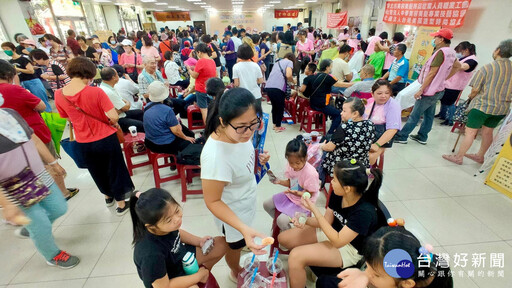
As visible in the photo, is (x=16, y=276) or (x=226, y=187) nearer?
(x=226, y=187)

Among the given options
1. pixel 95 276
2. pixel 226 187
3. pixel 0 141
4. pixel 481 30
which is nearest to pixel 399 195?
pixel 226 187

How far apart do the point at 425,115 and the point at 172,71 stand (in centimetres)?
482

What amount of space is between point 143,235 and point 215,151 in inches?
22.6

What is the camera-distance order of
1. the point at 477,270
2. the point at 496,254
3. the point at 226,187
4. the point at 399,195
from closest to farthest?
1. the point at 226,187
2. the point at 477,270
3. the point at 496,254
4. the point at 399,195

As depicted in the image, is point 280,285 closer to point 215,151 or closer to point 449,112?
point 215,151

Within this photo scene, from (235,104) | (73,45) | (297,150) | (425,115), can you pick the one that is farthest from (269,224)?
(73,45)

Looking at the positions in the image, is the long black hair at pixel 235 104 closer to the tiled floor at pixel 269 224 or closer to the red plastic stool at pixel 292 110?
the tiled floor at pixel 269 224

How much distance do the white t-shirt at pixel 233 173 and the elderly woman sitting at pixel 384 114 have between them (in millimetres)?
1680

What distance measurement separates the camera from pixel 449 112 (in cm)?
440

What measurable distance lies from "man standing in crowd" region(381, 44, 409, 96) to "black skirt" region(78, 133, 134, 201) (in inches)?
178

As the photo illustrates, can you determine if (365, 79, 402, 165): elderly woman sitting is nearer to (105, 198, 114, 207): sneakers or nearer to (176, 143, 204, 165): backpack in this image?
(176, 143, 204, 165): backpack

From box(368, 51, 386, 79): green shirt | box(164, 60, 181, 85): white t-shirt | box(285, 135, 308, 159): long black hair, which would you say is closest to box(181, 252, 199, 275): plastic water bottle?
box(285, 135, 308, 159): long black hair

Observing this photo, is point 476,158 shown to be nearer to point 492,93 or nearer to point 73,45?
point 492,93

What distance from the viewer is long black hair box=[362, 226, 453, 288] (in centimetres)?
95
